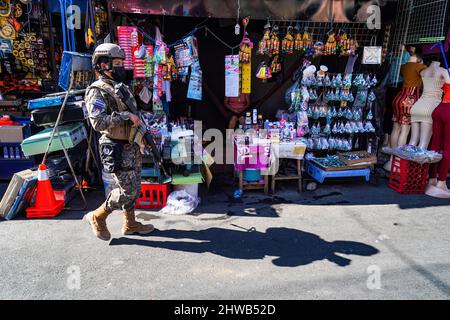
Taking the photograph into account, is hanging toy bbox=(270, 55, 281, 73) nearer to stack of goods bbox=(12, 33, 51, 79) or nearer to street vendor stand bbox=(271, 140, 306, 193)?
street vendor stand bbox=(271, 140, 306, 193)

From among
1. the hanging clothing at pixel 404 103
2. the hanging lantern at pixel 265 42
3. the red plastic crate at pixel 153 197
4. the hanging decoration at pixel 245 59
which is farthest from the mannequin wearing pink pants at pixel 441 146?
the red plastic crate at pixel 153 197

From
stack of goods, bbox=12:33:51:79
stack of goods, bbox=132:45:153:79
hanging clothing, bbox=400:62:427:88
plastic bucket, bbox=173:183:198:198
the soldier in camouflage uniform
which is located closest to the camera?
the soldier in camouflage uniform

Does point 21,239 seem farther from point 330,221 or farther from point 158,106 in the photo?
point 330,221

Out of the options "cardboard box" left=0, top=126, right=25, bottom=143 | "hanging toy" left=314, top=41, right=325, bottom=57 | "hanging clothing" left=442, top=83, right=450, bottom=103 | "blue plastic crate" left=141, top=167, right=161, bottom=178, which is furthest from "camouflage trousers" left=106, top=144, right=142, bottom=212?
"hanging clothing" left=442, top=83, right=450, bottom=103

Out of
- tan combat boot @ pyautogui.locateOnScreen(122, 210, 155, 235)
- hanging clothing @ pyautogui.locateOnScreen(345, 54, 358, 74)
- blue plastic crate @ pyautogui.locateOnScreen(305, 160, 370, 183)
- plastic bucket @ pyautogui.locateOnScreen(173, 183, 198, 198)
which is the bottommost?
tan combat boot @ pyautogui.locateOnScreen(122, 210, 155, 235)

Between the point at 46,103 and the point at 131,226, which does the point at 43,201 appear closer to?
the point at 46,103

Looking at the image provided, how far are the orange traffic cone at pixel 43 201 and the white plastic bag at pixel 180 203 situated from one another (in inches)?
61.2

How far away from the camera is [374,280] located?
348 cm

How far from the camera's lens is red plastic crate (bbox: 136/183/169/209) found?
5.16m

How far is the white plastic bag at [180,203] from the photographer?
16.6 feet

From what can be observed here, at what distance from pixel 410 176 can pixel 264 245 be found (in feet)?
10.6

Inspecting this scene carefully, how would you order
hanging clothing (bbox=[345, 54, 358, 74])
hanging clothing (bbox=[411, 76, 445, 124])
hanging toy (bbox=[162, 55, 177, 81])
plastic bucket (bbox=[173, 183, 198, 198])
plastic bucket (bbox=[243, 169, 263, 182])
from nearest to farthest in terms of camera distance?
plastic bucket (bbox=[173, 183, 198, 198])
hanging toy (bbox=[162, 55, 177, 81])
plastic bucket (bbox=[243, 169, 263, 182])
hanging clothing (bbox=[411, 76, 445, 124])
hanging clothing (bbox=[345, 54, 358, 74])

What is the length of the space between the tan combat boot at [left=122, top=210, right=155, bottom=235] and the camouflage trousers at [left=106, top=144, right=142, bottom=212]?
0.21 meters

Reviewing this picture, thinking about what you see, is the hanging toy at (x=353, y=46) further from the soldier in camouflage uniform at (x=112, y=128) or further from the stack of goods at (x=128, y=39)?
the soldier in camouflage uniform at (x=112, y=128)
